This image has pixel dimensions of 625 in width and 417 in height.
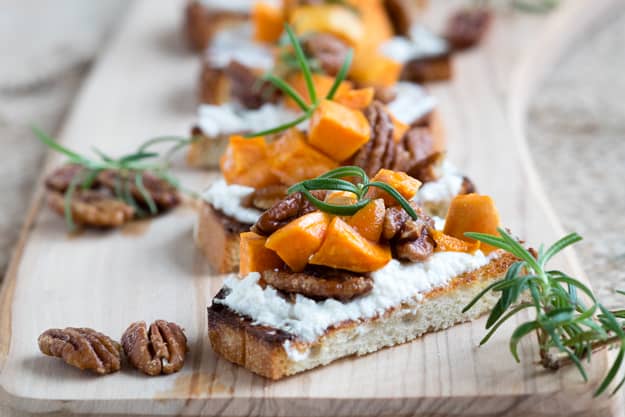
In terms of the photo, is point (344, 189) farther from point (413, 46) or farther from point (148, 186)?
point (413, 46)

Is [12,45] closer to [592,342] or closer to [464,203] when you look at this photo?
[464,203]

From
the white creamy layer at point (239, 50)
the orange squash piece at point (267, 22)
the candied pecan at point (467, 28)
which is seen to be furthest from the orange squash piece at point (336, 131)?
the candied pecan at point (467, 28)

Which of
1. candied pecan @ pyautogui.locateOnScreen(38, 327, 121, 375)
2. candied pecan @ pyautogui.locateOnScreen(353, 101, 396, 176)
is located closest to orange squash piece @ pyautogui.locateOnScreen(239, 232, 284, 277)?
candied pecan @ pyautogui.locateOnScreen(38, 327, 121, 375)

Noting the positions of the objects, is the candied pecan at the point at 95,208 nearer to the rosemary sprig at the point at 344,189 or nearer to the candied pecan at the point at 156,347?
the candied pecan at the point at 156,347

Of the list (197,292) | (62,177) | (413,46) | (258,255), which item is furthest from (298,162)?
(413,46)

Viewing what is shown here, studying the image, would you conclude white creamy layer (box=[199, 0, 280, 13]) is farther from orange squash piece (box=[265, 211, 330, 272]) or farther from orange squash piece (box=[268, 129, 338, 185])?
orange squash piece (box=[265, 211, 330, 272])

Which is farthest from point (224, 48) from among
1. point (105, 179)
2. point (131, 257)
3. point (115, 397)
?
point (115, 397)
